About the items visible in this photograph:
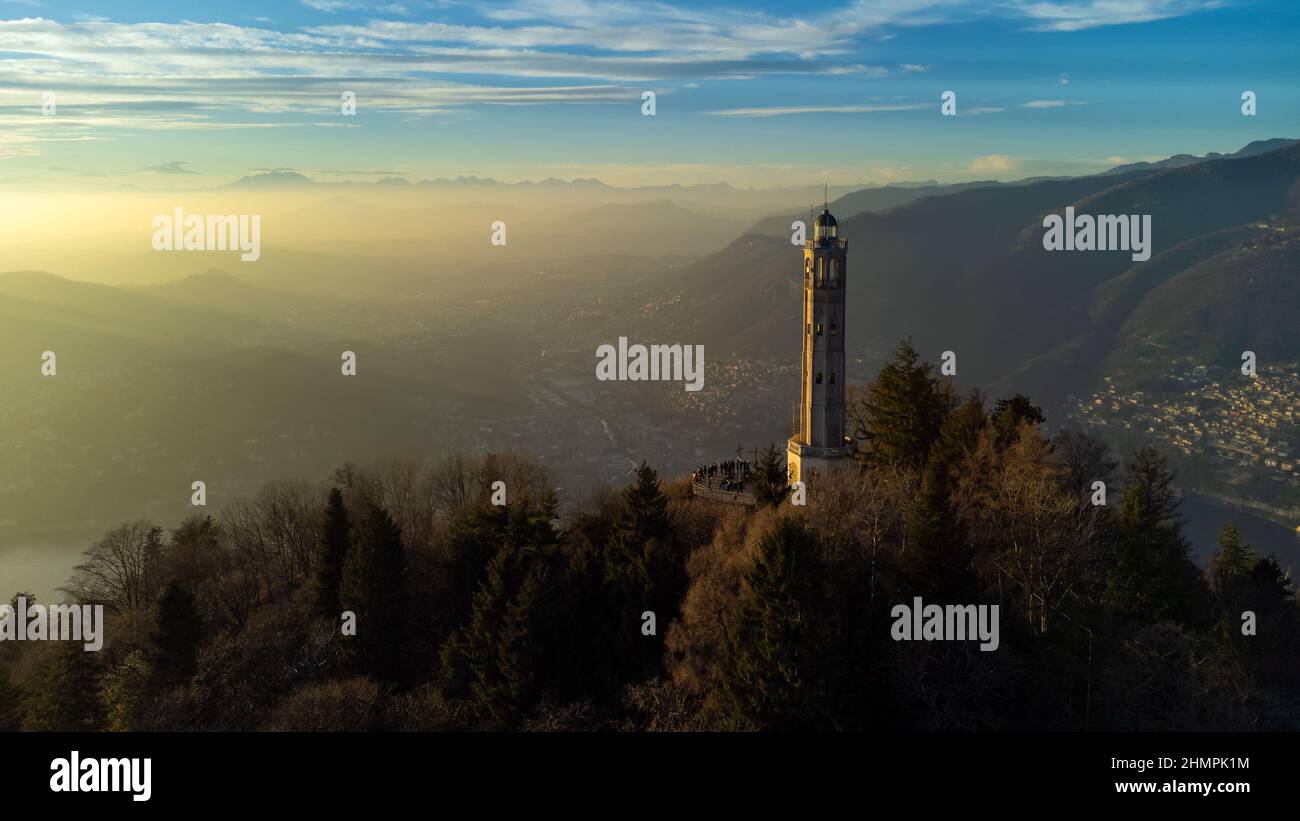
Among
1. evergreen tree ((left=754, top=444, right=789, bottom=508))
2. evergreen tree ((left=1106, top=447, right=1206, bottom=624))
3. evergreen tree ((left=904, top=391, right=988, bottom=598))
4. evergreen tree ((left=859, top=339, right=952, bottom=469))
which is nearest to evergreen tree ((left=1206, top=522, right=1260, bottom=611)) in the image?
evergreen tree ((left=1106, top=447, right=1206, bottom=624))

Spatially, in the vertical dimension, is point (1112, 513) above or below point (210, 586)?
above

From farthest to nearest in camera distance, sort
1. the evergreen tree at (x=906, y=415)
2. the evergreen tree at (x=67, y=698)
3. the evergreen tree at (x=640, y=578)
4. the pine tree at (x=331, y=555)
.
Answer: the evergreen tree at (x=906, y=415)
the pine tree at (x=331, y=555)
the evergreen tree at (x=67, y=698)
the evergreen tree at (x=640, y=578)

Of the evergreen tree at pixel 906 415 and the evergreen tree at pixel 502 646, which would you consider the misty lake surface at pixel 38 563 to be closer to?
the evergreen tree at pixel 502 646

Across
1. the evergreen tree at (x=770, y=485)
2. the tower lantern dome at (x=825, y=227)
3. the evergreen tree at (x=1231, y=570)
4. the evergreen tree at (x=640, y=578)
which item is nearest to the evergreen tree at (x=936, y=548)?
the evergreen tree at (x=770, y=485)

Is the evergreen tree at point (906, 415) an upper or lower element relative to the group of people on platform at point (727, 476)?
upper

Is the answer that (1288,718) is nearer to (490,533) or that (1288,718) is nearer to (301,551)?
(490,533)
